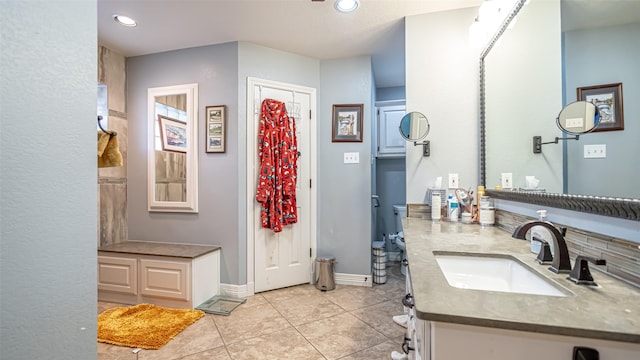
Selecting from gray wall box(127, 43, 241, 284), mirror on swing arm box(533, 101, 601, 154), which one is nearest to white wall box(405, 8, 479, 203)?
mirror on swing arm box(533, 101, 601, 154)

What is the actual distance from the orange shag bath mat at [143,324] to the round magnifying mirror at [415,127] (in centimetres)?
225

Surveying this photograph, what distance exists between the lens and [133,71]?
2979mm

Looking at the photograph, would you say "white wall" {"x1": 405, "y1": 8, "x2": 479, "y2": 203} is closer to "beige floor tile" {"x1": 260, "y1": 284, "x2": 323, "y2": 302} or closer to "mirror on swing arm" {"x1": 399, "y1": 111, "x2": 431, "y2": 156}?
"mirror on swing arm" {"x1": 399, "y1": 111, "x2": 431, "y2": 156}

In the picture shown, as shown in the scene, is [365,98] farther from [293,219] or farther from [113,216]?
[113,216]

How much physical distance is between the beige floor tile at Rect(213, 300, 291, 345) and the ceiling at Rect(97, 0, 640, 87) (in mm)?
2480

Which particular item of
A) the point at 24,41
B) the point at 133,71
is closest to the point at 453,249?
the point at 24,41

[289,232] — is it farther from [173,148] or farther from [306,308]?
[173,148]

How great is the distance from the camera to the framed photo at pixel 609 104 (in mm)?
823

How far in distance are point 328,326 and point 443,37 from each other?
2.43 m

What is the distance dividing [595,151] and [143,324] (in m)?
2.87

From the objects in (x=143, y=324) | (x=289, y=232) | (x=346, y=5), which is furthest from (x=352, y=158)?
(x=143, y=324)

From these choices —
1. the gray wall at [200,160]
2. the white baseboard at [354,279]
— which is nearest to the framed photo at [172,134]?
the gray wall at [200,160]

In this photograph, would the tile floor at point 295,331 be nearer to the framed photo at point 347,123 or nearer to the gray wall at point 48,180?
the gray wall at point 48,180

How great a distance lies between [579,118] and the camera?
1.02m
